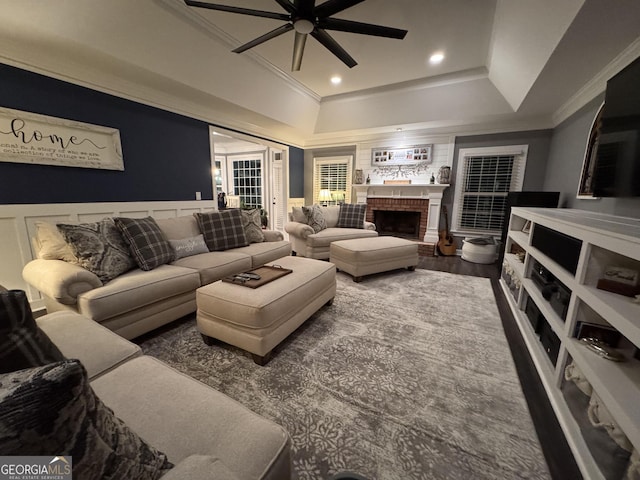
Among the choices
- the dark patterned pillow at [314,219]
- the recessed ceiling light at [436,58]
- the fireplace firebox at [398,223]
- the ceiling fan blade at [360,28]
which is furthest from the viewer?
the fireplace firebox at [398,223]

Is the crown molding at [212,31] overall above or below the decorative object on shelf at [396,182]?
above

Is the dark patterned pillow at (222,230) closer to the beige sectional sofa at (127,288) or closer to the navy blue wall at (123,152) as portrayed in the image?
the beige sectional sofa at (127,288)

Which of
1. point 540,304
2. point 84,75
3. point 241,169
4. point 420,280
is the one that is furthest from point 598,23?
point 241,169

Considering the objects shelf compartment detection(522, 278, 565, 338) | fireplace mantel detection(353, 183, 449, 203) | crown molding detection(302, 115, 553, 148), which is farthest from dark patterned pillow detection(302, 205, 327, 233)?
shelf compartment detection(522, 278, 565, 338)

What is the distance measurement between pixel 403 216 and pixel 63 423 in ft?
19.3

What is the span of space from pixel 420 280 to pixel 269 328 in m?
A: 2.42

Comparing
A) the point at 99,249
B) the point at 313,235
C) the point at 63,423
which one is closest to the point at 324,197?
the point at 313,235

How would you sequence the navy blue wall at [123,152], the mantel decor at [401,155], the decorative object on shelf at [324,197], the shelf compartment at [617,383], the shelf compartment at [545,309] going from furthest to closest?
the decorative object on shelf at [324,197]
the mantel decor at [401,155]
the navy blue wall at [123,152]
the shelf compartment at [545,309]
the shelf compartment at [617,383]

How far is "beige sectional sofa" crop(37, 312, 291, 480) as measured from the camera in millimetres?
648

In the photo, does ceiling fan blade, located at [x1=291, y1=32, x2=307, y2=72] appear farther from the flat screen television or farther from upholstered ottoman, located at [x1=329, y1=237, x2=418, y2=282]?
the flat screen television

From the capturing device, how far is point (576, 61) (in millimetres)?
2348

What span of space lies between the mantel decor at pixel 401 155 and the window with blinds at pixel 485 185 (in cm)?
64

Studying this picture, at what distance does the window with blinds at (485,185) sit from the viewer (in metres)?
4.63

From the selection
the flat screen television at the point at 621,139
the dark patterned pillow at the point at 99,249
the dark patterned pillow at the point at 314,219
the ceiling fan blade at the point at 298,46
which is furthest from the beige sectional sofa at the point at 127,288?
the flat screen television at the point at 621,139
